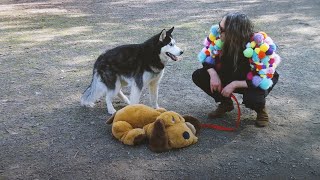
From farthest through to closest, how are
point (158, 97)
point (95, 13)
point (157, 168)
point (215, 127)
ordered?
point (95, 13) < point (158, 97) < point (215, 127) < point (157, 168)

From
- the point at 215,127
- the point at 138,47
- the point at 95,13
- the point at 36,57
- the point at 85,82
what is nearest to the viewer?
the point at 215,127

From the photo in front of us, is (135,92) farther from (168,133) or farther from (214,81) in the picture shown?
(168,133)

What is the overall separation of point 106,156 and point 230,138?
1.29 meters

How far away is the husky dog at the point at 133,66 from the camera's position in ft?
16.0

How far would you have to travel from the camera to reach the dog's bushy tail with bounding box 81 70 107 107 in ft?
16.5

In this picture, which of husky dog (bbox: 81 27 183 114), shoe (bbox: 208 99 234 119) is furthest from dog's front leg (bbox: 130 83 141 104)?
shoe (bbox: 208 99 234 119)

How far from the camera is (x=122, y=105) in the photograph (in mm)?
5410

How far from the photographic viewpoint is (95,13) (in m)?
11.5

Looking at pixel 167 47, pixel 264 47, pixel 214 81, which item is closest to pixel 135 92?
pixel 167 47

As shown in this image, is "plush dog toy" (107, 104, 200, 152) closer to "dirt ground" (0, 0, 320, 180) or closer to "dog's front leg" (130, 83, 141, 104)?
"dirt ground" (0, 0, 320, 180)

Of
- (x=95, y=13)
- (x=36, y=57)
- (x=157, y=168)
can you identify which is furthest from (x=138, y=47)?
(x=95, y=13)

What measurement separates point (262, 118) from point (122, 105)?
1786 mm

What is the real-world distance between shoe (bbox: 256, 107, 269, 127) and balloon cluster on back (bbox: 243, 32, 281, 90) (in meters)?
0.39

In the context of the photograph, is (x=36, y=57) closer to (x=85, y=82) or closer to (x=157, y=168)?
(x=85, y=82)
